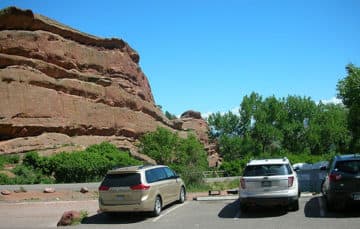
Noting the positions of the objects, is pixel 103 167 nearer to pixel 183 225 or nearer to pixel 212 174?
pixel 212 174

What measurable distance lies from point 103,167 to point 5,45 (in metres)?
23.9

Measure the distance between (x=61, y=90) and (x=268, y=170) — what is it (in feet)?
155

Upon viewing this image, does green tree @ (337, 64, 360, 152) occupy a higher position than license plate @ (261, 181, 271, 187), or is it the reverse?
green tree @ (337, 64, 360, 152)

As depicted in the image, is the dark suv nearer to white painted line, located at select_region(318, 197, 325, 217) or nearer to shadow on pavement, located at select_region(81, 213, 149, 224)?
white painted line, located at select_region(318, 197, 325, 217)

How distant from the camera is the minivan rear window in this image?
548 inches

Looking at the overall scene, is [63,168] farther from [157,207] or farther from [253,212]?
[253,212]

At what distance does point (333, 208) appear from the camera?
13461 mm

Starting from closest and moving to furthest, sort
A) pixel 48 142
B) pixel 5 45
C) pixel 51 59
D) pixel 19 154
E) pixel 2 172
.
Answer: pixel 2 172, pixel 19 154, pixel 48 142, pixel 5 45, pixel 51 59

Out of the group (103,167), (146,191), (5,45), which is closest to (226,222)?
(146,191)

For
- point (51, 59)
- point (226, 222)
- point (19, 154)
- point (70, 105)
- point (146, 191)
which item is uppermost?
point (51, 59)

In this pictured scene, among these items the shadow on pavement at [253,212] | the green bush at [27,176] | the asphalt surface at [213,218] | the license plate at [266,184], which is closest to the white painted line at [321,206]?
the asphalt surface at [213,218]

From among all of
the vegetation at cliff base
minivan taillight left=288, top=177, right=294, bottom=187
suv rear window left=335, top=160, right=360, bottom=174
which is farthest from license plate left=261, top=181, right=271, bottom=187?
the vegetation at cliff base

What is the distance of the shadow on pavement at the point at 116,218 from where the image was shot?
13922mm

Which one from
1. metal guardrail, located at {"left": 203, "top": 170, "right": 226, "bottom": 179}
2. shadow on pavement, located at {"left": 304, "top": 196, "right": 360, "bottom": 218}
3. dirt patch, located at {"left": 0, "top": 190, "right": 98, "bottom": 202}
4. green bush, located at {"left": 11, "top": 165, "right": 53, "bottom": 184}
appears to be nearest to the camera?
shadow on pavement, located at {"left": 304, "top": 196, "right": 360, "bottom": 218}
